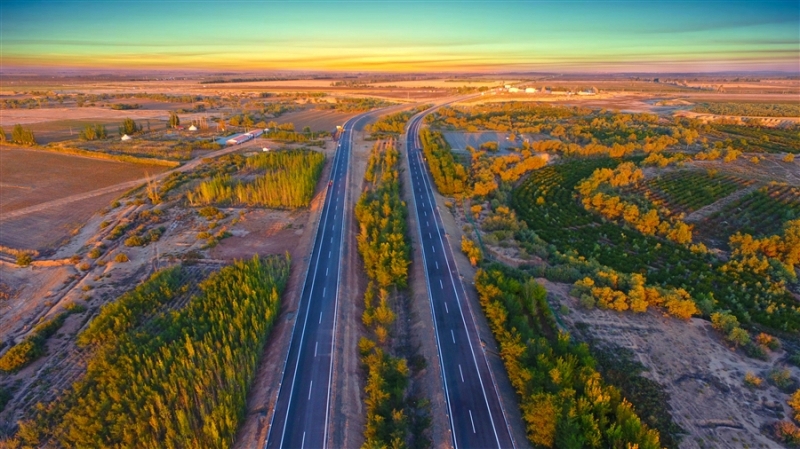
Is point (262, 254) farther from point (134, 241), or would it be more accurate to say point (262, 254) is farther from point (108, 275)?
point (134, 241)

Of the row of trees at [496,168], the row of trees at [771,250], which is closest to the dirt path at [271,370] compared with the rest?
the row of trees at [496,168]

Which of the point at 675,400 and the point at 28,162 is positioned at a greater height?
the point at 28,162

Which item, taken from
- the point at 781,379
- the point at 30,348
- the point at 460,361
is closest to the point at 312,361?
the point at 460,361

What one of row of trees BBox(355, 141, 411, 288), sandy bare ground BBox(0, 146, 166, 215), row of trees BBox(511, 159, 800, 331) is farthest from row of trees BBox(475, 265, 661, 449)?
sandy bare ground BBox(0, 146, 166, 215)

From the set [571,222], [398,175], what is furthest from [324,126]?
[571,222]

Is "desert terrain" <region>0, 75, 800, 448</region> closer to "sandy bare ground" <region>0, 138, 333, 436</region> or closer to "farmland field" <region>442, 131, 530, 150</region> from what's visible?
"sandy bare ground" <region>0, 138, 333, 436</region>

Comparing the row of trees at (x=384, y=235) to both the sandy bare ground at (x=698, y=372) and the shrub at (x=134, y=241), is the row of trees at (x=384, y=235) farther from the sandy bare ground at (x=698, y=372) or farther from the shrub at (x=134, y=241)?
the shrub at (x=134, y=241)

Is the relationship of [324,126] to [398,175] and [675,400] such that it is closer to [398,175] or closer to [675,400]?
[398,175]
